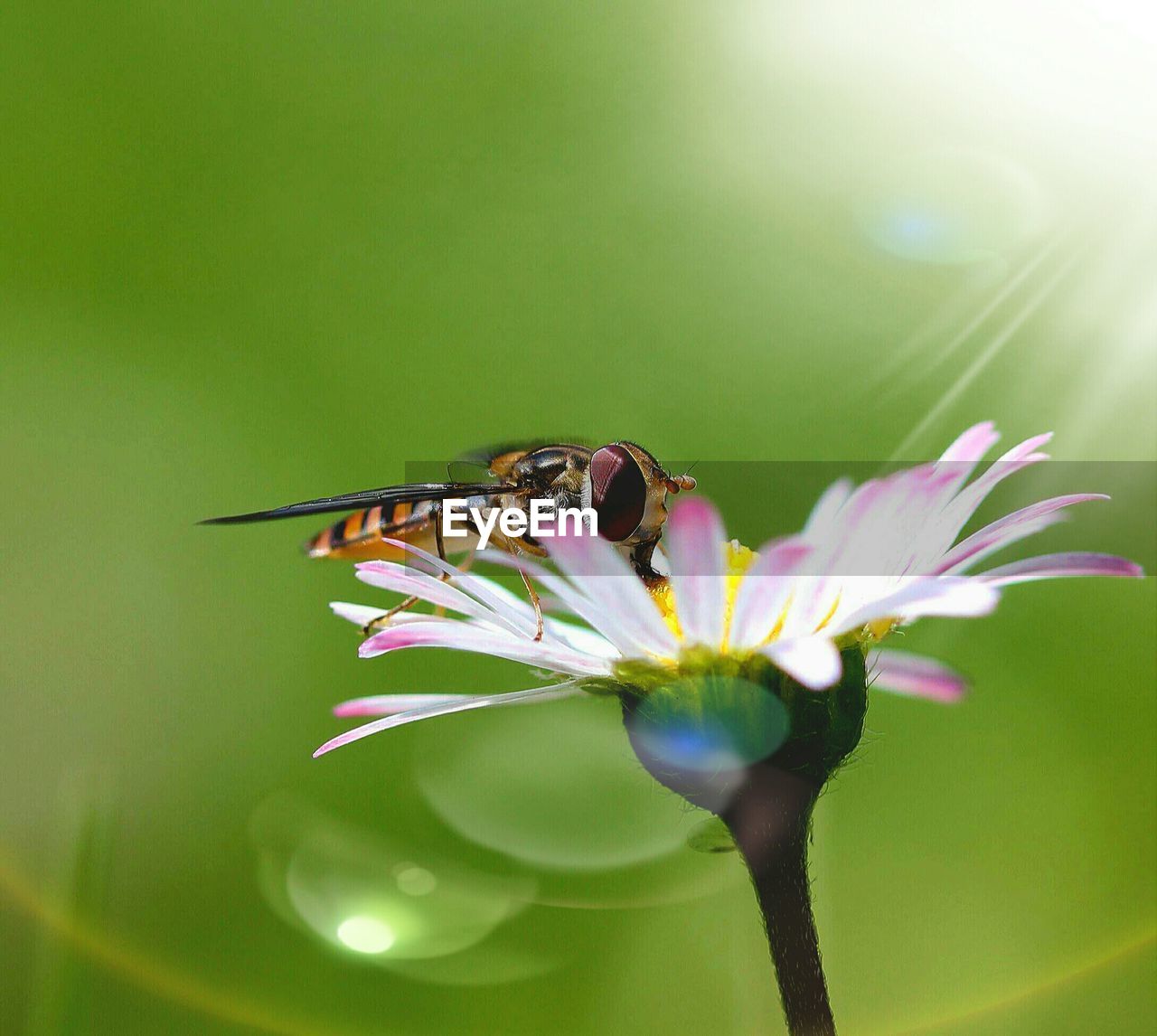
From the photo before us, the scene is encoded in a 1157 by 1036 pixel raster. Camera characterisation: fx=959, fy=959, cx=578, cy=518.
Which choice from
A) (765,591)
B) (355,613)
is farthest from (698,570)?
(355,613)

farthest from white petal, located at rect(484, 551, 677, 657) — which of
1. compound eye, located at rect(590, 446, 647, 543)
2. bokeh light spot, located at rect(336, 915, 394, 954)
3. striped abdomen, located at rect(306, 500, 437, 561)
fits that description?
bokeh light spot, located at rect(336, 915, 394, 954)

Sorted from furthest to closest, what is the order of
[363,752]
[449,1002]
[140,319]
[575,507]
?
[140,319], [363,752], [449,1002], [575,507]

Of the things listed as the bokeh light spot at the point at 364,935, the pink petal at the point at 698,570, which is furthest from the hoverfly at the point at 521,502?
the bokeh light spot at the point at 364,935

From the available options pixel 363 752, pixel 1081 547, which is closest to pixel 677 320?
pixel 1081 547

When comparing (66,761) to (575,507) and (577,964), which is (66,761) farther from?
(575,507)

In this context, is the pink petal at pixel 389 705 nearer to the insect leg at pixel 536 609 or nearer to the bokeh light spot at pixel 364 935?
the insect leg at pixel 536 609

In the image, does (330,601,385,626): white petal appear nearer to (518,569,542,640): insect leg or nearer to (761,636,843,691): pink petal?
(518,569,542,640): insect leg

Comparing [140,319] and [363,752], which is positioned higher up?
[140,319]
